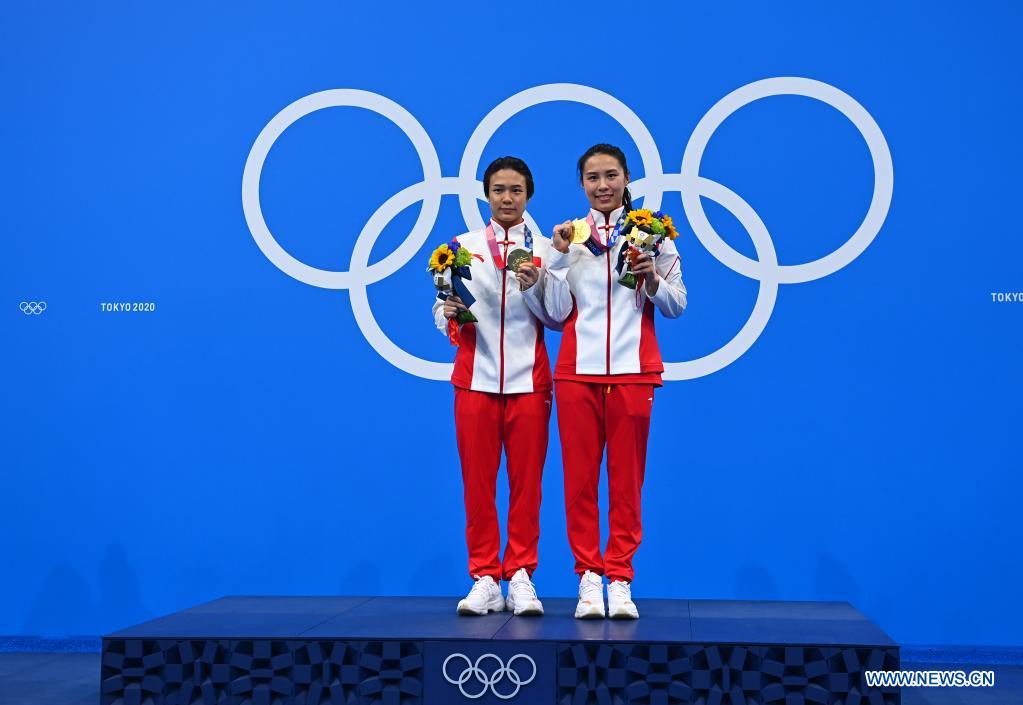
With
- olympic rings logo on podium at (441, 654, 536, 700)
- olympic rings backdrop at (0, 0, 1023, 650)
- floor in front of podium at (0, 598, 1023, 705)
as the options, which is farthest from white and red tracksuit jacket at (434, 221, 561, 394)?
olympic rings backdrop at (0, 0, 1023, 650)

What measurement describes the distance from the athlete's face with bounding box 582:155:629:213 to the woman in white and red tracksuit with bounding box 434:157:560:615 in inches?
→ 8.7

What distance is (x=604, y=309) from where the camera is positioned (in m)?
3.37

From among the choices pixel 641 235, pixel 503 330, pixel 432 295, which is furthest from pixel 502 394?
pixel 432 295

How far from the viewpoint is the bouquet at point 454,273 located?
11.0 feet

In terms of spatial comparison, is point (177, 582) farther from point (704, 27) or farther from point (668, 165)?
point (704, 27)

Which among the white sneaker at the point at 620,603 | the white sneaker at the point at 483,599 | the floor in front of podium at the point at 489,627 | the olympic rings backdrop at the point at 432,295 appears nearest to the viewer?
the floor in front of podium at the point at 489,627

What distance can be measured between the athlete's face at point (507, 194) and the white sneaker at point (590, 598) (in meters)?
1.17

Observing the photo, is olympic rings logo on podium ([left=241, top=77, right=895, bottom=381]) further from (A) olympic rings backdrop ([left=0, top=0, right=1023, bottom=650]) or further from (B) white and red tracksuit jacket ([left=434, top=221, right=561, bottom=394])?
(B) white and red tracksuit jacket ([left=434, top=221, right=561, bottom=394])

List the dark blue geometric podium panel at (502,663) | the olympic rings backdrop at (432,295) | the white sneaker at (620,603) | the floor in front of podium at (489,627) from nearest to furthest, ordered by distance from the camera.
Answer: the dark blue geometric podium panel at (502,663) < the floor in front of podium at (489,627) < the white sneaker at (620,603) < the olympic rings backdrop at (432,295)

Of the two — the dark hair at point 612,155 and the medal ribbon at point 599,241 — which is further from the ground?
the dark hair at point 612,155

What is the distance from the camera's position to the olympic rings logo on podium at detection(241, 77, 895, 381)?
14.2 feet

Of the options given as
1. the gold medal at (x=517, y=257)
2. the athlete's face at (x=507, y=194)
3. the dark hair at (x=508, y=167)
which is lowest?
the gold medal at (x=517, y=257)

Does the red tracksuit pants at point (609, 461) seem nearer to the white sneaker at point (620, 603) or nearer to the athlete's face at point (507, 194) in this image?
the white sneaker at point (620, 603)

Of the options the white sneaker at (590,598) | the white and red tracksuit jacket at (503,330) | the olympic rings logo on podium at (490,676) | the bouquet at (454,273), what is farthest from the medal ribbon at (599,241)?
the olympic rings logo on podium at (490,676)
